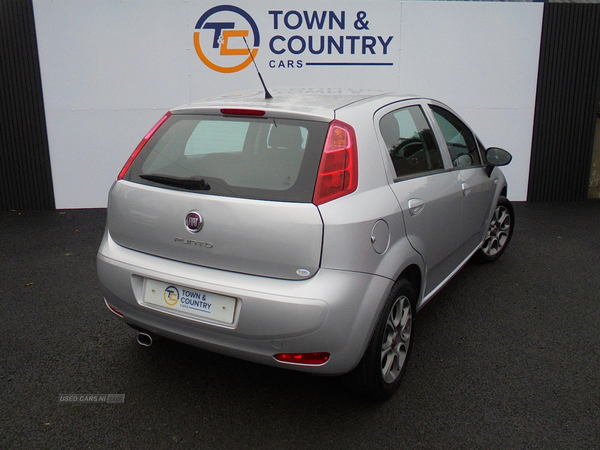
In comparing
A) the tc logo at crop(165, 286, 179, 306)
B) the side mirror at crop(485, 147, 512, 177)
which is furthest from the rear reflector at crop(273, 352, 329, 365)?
the side mirror at crop(485, 147, 512, 177)

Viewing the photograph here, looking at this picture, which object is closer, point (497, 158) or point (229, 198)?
point (229, 198)

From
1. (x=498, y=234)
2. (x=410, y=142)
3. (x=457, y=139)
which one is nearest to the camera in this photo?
(x=410, y=142)

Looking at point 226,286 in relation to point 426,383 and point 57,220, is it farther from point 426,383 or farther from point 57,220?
point 57,220

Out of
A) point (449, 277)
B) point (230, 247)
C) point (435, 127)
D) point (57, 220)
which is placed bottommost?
point (57, 220)

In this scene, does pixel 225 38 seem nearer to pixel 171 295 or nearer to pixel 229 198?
pixel 229 198

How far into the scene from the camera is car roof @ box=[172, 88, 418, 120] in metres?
2.70

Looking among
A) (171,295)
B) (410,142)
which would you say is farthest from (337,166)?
(171,295)

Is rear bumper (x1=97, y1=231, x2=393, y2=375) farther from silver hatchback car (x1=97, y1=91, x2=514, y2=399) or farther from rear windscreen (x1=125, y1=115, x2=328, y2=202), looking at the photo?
rear windscreen (x1=125, y1=115, x2=328, y2=202)

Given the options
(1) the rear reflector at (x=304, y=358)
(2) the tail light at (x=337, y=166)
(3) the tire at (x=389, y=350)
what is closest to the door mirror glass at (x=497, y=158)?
(3) the tire at (x=389, y=350)

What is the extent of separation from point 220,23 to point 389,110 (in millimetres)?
4805

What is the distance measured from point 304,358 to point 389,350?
0.63m

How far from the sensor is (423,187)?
3.14 meters

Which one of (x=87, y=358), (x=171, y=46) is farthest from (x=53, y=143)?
(x=87, y=358)

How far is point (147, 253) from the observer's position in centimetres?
274
